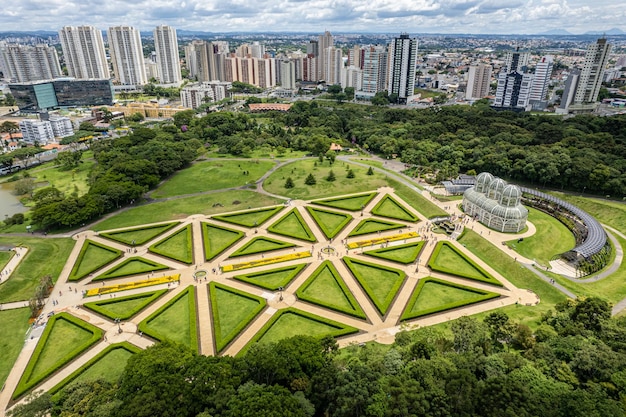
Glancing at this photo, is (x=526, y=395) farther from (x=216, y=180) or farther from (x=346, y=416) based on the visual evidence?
(x=216, y=180)

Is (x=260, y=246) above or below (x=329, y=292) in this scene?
above

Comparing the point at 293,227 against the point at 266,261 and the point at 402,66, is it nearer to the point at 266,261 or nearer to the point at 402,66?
the point at 266,261

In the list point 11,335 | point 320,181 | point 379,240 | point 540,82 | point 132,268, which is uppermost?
point 540,82

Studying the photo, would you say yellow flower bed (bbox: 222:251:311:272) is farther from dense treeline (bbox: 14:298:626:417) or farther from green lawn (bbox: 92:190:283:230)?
green lawn (bbox: 92:190:283:230)

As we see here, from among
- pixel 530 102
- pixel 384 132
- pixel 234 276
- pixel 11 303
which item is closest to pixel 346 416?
pixel 234 276

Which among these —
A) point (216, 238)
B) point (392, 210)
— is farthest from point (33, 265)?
point (392, 210)

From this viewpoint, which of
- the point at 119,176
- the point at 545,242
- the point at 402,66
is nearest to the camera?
the point at 545,242

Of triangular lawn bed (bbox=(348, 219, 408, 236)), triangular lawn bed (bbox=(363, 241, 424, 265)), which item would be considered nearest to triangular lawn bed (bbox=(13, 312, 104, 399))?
triangular lawn bed (bbox=(363, 241, 424, 265))
